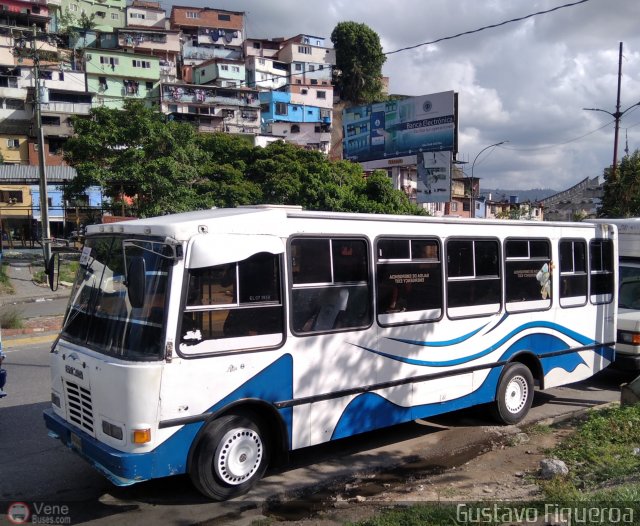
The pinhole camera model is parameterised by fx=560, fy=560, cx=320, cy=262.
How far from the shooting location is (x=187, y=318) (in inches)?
183

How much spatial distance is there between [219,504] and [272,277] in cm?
207

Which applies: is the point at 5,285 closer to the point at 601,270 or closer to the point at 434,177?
the point at 601,270

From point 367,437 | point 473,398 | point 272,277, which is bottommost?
point 367,437

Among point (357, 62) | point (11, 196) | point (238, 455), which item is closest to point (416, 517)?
point (238, 455)

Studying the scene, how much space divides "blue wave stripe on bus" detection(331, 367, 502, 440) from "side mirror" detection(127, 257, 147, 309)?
7.98ft

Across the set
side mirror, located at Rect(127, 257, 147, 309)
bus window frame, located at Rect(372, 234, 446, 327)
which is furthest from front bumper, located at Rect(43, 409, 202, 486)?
bus window frame, located at Rect(372, 234, 446, 327)

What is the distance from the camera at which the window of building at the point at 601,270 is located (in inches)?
329

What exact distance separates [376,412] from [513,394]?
246cm

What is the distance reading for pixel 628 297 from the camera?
10102 millimetres

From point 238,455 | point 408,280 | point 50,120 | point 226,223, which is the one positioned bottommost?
point 238,455

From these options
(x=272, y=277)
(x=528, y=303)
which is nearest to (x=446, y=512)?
(x=272, y=277)

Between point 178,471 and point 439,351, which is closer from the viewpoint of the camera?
point 178,471

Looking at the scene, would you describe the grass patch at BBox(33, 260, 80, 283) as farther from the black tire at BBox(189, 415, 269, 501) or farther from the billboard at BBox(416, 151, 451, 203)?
the billboard at BBox(416, 151, 451, 203)

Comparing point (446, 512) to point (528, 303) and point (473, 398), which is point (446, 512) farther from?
point (528, 303)
